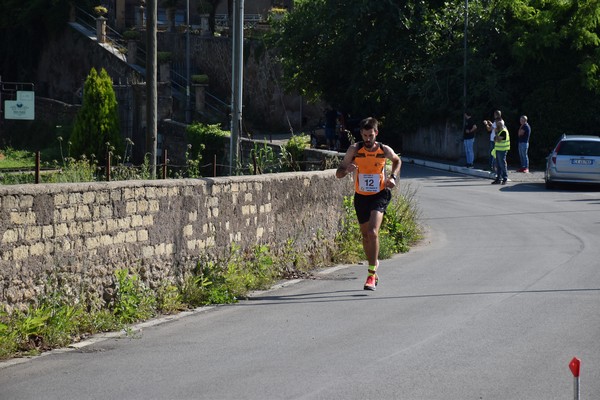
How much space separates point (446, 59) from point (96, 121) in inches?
465

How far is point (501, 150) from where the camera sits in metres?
28.9

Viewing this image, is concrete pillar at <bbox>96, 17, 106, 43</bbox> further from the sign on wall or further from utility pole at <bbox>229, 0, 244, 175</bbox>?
utility pole at <bbox>229, 0, 244, 175</bbox>

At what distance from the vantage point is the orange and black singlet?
12594 millimetres

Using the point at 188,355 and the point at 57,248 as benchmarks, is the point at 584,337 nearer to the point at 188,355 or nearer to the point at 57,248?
the point at 188,355

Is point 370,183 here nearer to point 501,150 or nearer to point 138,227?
point 138,227

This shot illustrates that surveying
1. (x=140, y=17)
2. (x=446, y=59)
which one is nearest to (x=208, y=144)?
(x=446, y=59)

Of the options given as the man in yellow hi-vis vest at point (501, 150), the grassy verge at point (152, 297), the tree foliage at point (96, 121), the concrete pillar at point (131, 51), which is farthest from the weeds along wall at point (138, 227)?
the concrete pillar at point (131, 51)

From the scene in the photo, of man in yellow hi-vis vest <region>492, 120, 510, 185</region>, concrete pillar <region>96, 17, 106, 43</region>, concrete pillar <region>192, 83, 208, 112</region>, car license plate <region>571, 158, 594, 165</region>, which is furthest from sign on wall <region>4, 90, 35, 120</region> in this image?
car license plate <region>571, 158, 594, 165</region>

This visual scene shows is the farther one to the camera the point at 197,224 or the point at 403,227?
the point at 403,227

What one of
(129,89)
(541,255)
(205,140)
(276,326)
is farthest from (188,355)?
(129,89)

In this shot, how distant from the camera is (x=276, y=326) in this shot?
10.1m

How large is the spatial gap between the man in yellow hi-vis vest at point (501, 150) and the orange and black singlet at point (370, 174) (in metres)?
16.7

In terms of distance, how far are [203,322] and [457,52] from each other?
29.4 m

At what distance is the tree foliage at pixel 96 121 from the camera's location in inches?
1451
